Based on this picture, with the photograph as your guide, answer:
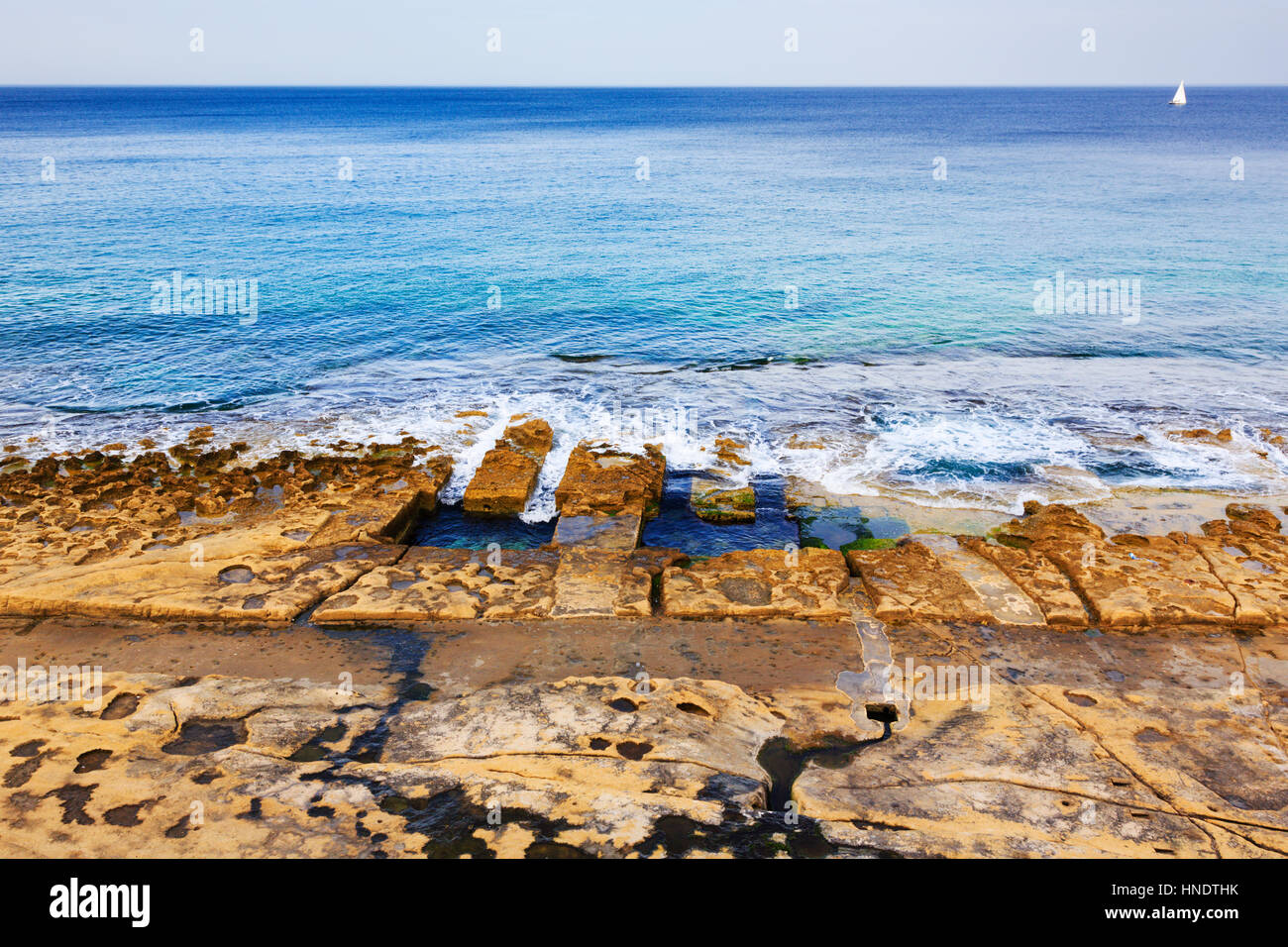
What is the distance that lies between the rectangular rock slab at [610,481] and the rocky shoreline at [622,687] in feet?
0.36

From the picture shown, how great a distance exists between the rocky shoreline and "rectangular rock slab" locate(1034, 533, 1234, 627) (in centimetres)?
4

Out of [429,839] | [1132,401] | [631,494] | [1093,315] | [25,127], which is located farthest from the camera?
[25,127]

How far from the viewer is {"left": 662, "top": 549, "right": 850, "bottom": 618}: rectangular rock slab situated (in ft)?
26.5

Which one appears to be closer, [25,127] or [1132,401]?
[1132,401]

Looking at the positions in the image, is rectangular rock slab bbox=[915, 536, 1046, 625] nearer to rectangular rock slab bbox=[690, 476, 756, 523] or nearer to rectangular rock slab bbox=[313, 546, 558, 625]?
rectangular rock slab bbox=[690, 476, 756, 523]

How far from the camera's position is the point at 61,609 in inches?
310

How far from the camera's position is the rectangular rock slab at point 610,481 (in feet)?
35.2

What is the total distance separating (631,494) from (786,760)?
550 cm

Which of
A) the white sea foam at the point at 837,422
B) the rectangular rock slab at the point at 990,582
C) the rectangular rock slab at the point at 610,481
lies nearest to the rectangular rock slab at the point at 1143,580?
the rectangular rock slab at the point at 990,582

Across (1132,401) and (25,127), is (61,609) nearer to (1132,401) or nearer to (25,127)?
(1132,401)

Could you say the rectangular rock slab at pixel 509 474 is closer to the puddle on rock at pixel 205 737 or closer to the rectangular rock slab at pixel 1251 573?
the puddle on rock at pixel 205 737

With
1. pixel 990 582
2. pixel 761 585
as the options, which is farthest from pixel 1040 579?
pixel 761 585

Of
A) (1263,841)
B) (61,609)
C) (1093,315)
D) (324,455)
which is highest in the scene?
(1093,315)
